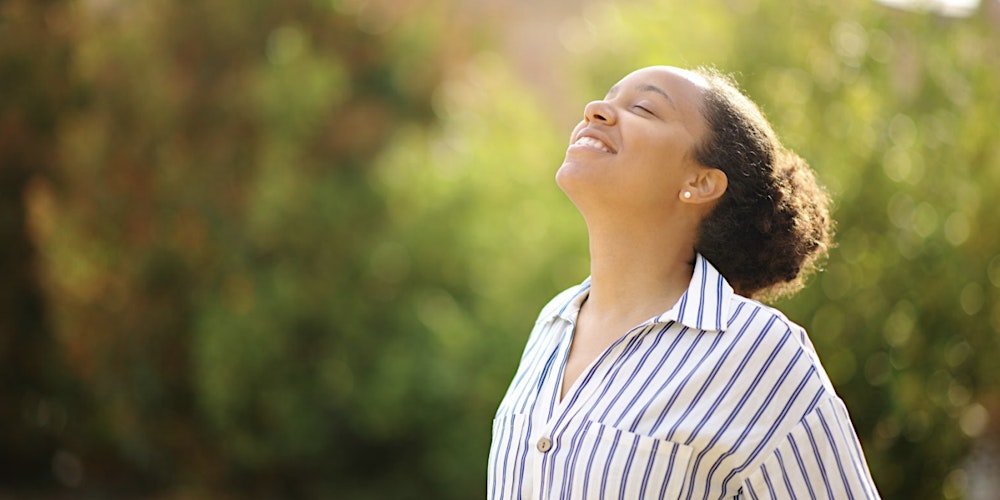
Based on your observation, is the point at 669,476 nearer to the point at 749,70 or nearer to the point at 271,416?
the point at 749,70

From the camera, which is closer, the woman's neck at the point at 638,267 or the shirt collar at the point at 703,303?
the shirt collar at the point at 703,303

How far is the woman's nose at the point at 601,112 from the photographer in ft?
6.52

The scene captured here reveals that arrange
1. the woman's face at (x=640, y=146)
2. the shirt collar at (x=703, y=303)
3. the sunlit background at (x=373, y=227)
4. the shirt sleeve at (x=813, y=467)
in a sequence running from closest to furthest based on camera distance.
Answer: the shirt sleeve at (x=813, y=467)
the shirt collar at (x=703, y=303)
the woman's face at (x=640, y=146)
the sunlit background at (x=373, y=227)

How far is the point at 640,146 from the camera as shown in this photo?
1.96 meters

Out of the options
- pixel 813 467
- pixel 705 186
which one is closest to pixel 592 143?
pixel 705 186

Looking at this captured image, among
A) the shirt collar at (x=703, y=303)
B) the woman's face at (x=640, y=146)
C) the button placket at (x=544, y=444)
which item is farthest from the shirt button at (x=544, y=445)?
the woman's face at (x=640, y=146)

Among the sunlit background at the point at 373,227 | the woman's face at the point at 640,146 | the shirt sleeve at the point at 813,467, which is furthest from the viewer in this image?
the sunlit background at the point at 373,227

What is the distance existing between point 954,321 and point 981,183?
2.03ft

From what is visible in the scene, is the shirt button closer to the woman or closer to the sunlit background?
the woman

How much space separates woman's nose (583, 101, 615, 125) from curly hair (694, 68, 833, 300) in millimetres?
169

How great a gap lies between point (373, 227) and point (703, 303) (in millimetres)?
4577

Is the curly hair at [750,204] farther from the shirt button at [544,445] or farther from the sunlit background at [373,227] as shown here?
the sunlit background at [373,227]

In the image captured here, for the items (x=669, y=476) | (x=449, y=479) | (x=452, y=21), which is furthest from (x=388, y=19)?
(x=669, y=476)

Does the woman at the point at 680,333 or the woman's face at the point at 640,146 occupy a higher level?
the woman's face at the point at 640,146
